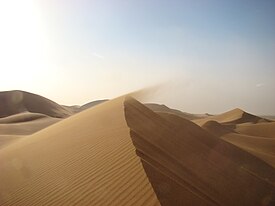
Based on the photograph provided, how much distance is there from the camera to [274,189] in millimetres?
10859

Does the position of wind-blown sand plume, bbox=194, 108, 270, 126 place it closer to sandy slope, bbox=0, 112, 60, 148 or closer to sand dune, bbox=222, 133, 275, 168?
sand dune, bbox=222, 133, 275, 168

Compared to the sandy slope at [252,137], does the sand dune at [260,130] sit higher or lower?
lower

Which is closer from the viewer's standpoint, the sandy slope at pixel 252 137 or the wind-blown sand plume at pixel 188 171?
the wind-blown sand plume at pixel 188 171

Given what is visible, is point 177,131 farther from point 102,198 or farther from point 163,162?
point 102,198

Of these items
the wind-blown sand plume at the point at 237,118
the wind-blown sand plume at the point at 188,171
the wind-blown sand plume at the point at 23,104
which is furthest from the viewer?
the wind-blown sand plume at the point at 23,104

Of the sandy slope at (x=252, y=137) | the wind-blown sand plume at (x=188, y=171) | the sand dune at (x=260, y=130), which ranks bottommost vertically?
the sand dune at (x=260, y=130)

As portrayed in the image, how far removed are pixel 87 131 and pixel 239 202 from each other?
16.7 feet

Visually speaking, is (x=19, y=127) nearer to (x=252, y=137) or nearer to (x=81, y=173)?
(x=252, y=137)

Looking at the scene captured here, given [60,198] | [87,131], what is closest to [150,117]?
[87,131]

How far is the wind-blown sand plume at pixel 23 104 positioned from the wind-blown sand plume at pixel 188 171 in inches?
1735

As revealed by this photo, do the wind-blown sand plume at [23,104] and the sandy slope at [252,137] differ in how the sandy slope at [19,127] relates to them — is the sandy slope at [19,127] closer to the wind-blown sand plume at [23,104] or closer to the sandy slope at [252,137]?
the sandy slope at [252,137]

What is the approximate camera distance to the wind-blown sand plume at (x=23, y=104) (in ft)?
177

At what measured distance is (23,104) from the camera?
186ft

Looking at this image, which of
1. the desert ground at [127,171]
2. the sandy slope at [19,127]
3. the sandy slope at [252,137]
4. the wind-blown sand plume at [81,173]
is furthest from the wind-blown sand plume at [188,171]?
the sandy slope at [19,127]
